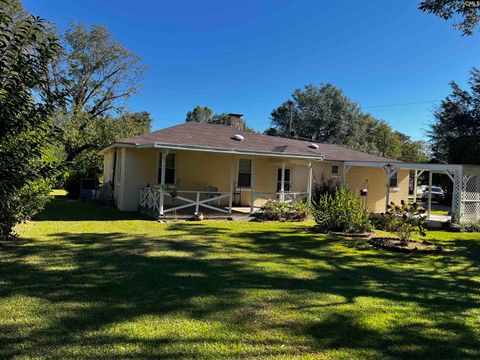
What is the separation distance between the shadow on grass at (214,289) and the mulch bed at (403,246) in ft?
1.75

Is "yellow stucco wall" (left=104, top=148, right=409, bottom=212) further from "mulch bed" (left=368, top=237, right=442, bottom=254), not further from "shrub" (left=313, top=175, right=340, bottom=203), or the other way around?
"mulch bed" (left=368, top=237, right=442, bottom=254)

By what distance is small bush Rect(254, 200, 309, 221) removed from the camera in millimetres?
14352

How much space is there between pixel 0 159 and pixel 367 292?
5.47m

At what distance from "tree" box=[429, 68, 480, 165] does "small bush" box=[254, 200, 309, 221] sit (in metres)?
21.0

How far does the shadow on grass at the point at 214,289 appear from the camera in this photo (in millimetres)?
3836

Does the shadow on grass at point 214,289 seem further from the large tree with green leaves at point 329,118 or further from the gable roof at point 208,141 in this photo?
the large tree with green leaves at point 329,118

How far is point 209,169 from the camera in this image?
53.1 feet

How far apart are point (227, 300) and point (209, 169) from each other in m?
11.4

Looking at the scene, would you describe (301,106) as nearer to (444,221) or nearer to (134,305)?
(444,221)

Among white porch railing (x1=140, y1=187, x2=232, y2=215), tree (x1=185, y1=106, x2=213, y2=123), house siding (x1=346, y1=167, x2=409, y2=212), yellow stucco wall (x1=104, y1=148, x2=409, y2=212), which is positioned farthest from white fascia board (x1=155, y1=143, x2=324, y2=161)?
tree (x1=185, y1=106, x2=213, y2=123)

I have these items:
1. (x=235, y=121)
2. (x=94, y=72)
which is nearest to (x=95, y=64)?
(x=94, y=72)

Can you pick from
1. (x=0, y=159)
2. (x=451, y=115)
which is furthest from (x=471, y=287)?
(x=451, y=115)

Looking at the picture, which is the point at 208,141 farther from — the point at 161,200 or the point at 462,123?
the point at 462,123

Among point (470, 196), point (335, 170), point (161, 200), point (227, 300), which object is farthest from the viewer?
point (335, 170)
